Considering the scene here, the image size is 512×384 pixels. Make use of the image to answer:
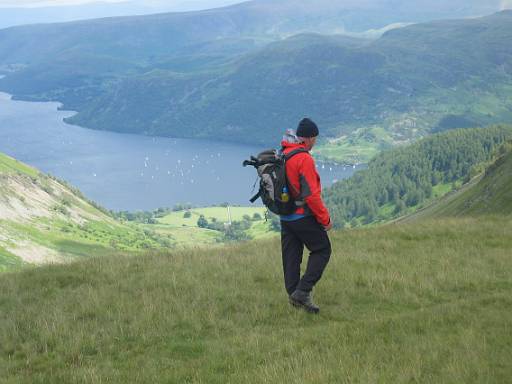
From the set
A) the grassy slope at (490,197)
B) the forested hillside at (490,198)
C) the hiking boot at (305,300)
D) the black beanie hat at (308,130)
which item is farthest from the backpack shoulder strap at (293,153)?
the grassy slope at (490,197)

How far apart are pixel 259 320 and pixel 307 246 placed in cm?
174

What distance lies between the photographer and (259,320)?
455 inches

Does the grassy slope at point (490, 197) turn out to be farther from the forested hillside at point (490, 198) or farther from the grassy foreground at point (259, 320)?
the grassy foreground at point (259, 320)

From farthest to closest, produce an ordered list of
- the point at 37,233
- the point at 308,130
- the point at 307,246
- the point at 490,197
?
the point at 37,233, the point at 490,197, the point at 307,246, the point at 308,130

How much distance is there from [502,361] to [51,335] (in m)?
7.70

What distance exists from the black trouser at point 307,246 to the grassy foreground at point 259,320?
2.09 feet

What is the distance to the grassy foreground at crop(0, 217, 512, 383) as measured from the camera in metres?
8.52

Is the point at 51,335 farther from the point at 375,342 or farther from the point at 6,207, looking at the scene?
the point at 6,207

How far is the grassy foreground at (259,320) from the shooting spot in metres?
8.52

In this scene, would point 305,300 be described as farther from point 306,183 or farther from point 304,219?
point 306,183

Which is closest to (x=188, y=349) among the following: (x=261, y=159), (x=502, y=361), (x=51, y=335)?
(x=51, y=335)

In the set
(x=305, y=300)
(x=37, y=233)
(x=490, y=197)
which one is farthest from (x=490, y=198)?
(x=37, y=233)

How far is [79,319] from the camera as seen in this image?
12148 millimetres

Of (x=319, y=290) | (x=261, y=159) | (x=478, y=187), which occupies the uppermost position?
(x=261, y=159)
